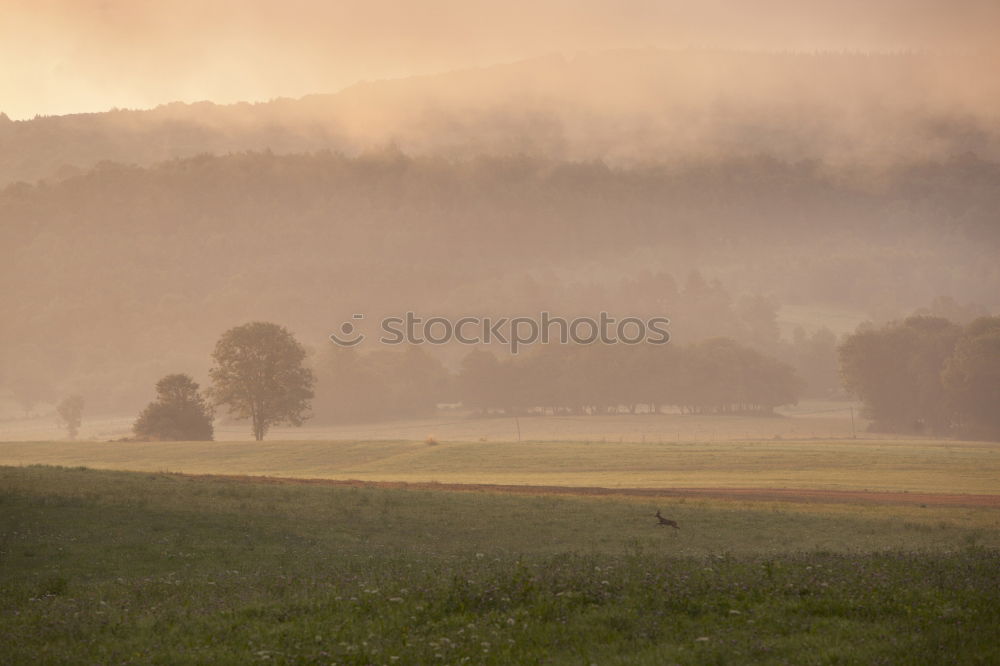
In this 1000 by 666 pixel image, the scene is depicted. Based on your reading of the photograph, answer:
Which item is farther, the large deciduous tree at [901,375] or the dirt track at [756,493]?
the large deciduous tree at [901,375]

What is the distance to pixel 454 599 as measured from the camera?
18250 millimetres

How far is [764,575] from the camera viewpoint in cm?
1994

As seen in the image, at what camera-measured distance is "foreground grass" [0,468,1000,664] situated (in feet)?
50.2

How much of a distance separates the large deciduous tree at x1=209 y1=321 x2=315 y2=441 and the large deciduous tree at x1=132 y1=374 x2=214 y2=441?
3.46 metres

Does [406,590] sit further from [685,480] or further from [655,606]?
[685,480]

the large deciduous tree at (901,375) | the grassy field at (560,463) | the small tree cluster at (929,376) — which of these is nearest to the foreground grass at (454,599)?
the grassy field at (560,463)

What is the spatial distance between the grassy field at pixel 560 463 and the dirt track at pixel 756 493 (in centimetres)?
394

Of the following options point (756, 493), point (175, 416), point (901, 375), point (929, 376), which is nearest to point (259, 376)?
point (175, 416)

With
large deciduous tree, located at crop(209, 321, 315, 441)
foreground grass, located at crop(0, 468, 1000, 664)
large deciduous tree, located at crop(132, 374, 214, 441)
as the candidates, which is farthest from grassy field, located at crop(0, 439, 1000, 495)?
foreground grass, located at crop(0, 468, 1000, 664)

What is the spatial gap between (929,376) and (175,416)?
12897cm

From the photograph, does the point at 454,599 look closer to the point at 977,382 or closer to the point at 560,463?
the point at 560,463

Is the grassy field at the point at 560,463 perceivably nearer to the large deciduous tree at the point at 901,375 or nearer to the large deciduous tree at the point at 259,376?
the large deciduous tree at the point at 259,376

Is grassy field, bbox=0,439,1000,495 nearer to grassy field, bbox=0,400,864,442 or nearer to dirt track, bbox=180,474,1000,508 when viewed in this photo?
dirt track, bbox=180,474,1000,508

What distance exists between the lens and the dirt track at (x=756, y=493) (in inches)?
2160
